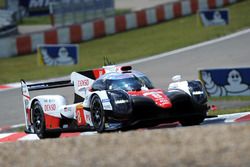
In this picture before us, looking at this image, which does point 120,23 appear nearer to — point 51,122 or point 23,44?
point 23,44

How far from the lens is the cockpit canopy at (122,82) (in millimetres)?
13711

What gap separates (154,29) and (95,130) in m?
20.7

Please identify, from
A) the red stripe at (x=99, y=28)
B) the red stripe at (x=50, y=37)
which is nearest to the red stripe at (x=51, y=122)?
the red stripe at (x=50, y=37)

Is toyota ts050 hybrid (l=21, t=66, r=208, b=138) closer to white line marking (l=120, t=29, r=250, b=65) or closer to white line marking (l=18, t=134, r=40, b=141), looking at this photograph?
white line marking (l=18, t=134, r=40, b=141)

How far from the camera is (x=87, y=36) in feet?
105

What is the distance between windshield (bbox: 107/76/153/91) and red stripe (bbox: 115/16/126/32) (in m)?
19.5

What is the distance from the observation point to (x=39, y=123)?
1480 centimetres

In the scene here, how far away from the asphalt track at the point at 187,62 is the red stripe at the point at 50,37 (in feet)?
16.8

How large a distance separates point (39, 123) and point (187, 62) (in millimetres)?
10497

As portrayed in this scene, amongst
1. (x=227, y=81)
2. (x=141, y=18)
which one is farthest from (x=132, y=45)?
(x=227, y=81)

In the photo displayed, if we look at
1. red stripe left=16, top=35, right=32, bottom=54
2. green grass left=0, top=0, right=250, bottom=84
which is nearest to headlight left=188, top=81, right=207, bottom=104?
green grass left=0, top=0, right=250, bottom=84

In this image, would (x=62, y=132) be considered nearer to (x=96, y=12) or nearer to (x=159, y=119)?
(x=159, y=119)

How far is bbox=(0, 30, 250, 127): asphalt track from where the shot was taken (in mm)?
19920

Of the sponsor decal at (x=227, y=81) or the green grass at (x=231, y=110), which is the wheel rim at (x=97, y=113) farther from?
the sponsor decal at (x=227, y=81)
